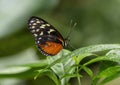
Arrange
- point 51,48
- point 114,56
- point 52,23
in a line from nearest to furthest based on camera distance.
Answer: point 114,56, point 51,48, point 52,23

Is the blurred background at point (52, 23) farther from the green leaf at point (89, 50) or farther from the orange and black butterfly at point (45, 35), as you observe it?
the green leaf at point (89, 50)

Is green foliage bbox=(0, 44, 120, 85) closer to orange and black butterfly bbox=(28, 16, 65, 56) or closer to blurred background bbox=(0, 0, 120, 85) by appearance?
orange and black butterfly bbox=(28, 16, 65, 56)

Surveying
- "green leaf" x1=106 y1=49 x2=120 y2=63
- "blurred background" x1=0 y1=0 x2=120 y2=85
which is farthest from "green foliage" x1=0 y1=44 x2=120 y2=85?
"blurred background" x1=0 y1=0 x2=120 y2=85

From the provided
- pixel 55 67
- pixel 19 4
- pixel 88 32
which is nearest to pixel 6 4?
pixel 19 4

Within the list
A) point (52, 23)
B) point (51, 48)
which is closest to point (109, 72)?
point (51, 48)

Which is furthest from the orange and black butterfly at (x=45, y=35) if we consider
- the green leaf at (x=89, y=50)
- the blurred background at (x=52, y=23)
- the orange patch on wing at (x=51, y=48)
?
the blurred background at (x=52, y=23)

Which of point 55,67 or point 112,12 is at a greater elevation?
point 55,67

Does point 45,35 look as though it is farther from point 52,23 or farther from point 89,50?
point 52,23

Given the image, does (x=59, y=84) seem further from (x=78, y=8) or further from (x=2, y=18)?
(x=78, y=8)
